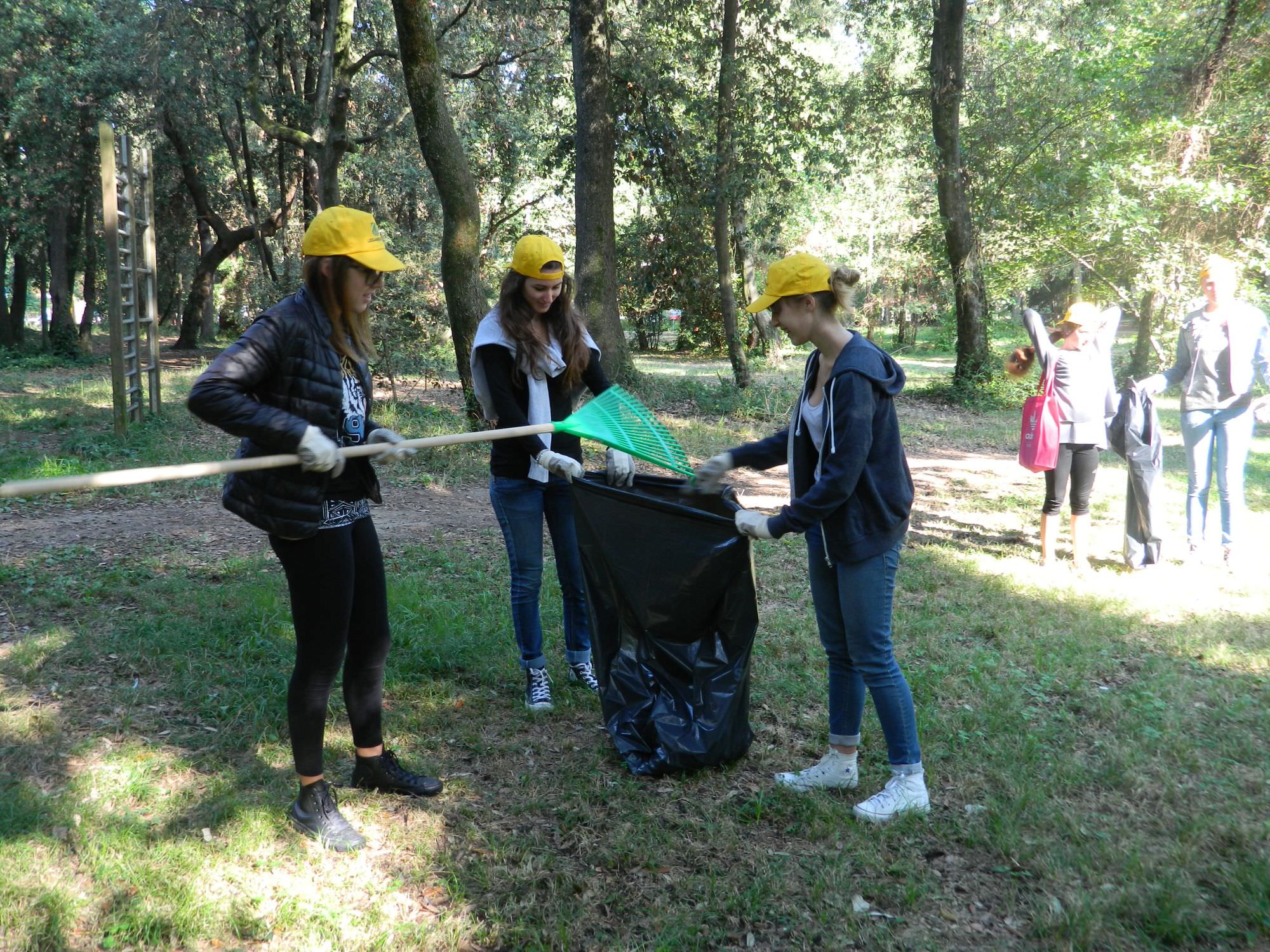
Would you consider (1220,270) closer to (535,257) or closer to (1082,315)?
(1082,315)

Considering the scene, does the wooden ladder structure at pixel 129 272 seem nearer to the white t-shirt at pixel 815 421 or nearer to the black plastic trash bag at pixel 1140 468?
the white t-shirt at pixel 815 421

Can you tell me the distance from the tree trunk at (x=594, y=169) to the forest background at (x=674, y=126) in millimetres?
31

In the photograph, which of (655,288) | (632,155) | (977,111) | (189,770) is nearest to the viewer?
(189,770)

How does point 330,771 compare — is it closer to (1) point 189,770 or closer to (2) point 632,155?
(1) point 189,770

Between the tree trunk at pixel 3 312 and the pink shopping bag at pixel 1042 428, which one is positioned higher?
the tree trunk at pixel 3 312

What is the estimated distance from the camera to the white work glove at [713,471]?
3234 mm

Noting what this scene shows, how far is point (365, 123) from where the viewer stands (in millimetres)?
17734

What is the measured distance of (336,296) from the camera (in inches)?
104

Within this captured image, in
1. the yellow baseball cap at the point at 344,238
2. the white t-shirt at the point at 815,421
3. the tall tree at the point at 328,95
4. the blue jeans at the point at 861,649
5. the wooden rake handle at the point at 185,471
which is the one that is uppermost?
the tall tree at the point at 328,95

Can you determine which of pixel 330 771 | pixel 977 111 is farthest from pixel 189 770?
pixel 977 111

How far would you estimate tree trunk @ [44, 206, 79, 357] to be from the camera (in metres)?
19.4

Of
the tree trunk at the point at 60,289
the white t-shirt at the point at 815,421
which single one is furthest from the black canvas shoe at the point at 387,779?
the tree trunk at the point at 60,289

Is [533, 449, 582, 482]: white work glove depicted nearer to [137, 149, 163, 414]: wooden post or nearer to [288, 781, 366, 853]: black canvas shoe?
[288, 781, 366, 853]: black canvas shoe

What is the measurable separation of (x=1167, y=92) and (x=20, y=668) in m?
16.2
